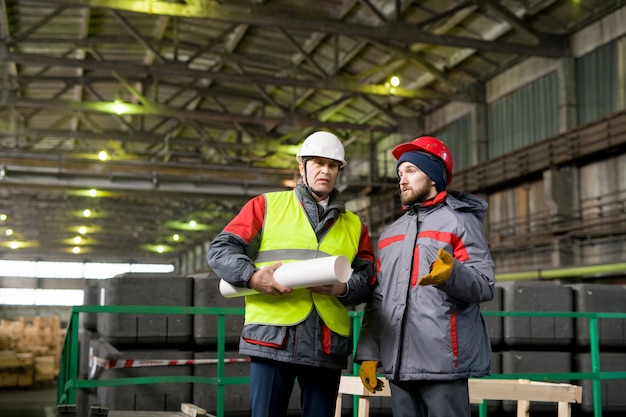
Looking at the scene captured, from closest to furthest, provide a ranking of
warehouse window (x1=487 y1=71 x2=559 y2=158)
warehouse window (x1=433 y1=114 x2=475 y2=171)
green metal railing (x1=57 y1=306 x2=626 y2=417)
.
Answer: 1. green metal railing (x1=57 y1=306 x2=626 y2=417)
2. warehouse window (x1=487 y1=71 x2=559 y2=158)
3. warehouse window (x1=433 y1=114 x2=475 y2=171)

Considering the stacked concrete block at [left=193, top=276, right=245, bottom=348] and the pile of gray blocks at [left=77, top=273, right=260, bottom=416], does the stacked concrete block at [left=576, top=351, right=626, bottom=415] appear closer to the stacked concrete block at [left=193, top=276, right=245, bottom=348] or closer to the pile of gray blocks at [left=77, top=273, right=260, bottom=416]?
the pile of gray blocks at [left=77, top=273, right=260, bottom=416]

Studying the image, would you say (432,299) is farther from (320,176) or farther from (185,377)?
(185,377)

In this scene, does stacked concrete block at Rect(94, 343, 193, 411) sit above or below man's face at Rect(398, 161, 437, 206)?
below

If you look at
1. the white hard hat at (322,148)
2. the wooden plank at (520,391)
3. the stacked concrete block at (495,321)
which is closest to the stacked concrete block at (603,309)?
the stacked concrete block at (495,321)

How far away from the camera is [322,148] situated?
365cm

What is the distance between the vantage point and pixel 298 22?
15609mm

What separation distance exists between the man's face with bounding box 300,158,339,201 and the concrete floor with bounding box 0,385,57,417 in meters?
7.38

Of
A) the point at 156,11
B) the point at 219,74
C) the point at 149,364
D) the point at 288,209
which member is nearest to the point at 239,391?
the point at 149,364

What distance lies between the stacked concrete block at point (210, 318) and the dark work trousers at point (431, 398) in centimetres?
408

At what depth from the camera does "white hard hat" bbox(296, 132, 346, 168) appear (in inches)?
143

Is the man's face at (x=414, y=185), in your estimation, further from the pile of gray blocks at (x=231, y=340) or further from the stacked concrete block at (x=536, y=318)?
the stacked concrete block at (x=536, y=318)

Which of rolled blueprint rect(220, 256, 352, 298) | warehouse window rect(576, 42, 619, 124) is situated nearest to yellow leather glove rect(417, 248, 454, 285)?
rolled blueprint rect(220, 256, 352, 298)

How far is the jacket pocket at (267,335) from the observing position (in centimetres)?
335

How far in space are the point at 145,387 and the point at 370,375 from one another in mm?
4084
